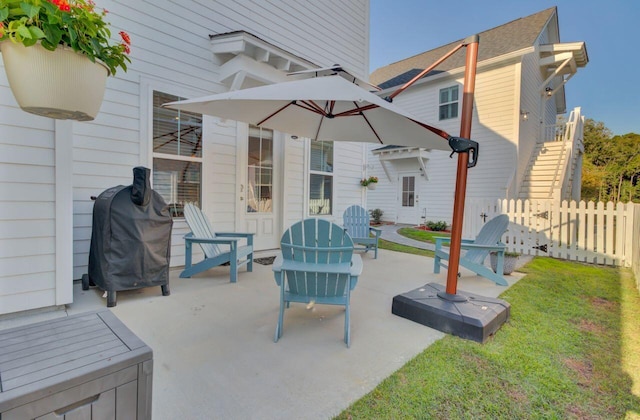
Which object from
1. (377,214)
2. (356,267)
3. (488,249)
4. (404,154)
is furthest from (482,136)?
(356,267)

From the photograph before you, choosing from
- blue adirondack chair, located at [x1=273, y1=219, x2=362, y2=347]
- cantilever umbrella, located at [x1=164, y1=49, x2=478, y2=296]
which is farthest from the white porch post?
blue adirondack chair, located at [x1=273, y1=219, x2=362, y2=347]

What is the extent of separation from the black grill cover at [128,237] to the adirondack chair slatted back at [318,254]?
5.09 ft

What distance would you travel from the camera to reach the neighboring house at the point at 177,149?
2.47 m

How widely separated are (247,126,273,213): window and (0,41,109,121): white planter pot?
345 cm

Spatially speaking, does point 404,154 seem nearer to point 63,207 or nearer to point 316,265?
point 316,265

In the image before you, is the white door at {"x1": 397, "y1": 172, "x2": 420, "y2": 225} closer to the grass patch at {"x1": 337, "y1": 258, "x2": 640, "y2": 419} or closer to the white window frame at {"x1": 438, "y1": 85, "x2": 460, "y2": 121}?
the white window frame at {"x1": 438, "y1": 85, "x2": 460, "y2": 121}

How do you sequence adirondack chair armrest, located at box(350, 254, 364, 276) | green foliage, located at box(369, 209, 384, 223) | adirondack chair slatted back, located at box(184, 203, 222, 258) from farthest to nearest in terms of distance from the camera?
green foliage, located at box(369, 209, 384, 223), adirondack chair slatted back, located at box(184, 203, 222, 258), adirondack chair armrest, located at box(350, 254, 364, 276)

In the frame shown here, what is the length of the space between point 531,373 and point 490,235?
2420mm

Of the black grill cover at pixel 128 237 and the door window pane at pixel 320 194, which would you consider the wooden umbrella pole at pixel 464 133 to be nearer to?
the black grill cover at pixel 128 237

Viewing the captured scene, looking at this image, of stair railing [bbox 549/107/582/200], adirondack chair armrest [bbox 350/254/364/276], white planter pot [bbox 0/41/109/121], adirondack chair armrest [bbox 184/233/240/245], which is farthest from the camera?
stair railing [bbox 549/107/582/200]

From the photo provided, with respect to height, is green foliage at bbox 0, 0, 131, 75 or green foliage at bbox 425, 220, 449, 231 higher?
green foliage at bbox 0, 0, 131, 75

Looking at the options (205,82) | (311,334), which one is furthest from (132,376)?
(205,82)

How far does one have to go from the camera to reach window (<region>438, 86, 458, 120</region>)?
9.73 metres

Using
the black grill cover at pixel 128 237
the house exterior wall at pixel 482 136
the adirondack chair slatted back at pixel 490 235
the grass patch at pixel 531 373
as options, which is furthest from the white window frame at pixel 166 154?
the house exterior wall at pixel 482 136
